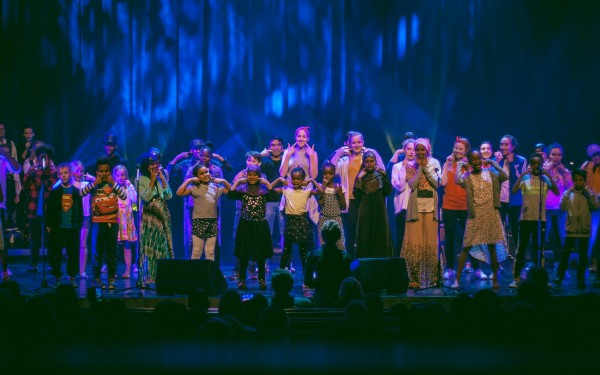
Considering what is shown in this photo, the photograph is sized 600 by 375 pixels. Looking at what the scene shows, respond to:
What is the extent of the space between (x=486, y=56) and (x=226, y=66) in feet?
14.6

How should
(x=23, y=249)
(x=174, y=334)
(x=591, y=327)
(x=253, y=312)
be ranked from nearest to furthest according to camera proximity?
(x=591, y=327), (x=174, y=334), (x=253, y=312), (x=23, y=249)

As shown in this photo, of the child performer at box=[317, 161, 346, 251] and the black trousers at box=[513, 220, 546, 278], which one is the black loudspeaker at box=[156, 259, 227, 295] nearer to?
the child performer at box=[317, 161, 346, 251]

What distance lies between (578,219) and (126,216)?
Answer: 572 cm

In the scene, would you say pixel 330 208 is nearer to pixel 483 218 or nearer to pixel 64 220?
pixel 483 218

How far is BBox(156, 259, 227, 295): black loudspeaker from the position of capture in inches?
295

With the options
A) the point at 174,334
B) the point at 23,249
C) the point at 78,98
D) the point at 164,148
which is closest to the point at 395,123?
the point at 164,148

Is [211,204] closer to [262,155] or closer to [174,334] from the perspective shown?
[262,155]

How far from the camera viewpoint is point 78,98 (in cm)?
1216

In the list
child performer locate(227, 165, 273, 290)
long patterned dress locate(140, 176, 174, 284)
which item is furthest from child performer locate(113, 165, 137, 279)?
child performer locate(227, 165, 273, 290)

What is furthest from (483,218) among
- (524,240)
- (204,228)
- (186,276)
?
(186,276)

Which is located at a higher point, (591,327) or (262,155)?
(262,155)

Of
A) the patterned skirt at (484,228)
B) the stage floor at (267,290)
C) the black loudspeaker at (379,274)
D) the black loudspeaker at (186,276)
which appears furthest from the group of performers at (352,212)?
the black loudspeaker at (186,276)

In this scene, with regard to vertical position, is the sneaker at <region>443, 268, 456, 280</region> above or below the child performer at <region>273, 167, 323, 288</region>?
below

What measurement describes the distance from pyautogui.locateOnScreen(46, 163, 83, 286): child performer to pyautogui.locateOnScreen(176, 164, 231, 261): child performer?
1.22 meters
